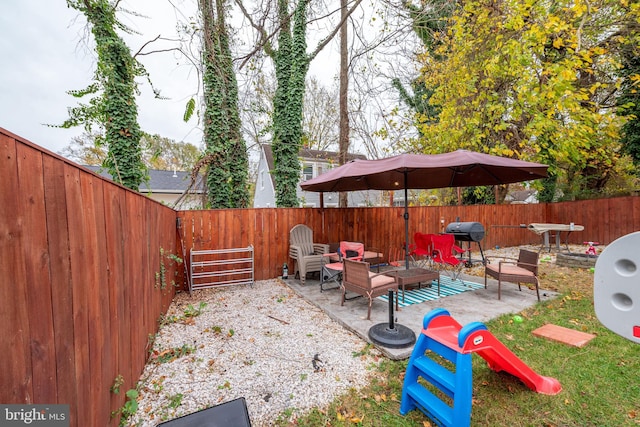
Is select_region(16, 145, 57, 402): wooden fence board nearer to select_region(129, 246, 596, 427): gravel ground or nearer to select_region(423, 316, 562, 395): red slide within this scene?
select_region(129, 246, 596, 427): gravel ground

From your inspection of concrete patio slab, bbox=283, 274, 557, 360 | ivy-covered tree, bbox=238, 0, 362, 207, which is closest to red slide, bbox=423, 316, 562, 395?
concrete patio slab, bbox=283, 274, 557, 360

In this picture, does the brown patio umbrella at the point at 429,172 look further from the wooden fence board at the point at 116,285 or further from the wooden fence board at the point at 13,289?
the wooden fence board at the point at 13,289

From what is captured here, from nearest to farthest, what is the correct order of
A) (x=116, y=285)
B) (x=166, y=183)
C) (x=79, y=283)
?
(x=79, y=283)
(x=116, y=285)
(x=166, y=183)

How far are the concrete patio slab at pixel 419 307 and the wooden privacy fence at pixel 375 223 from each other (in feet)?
5.50

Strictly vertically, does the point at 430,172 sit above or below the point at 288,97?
below

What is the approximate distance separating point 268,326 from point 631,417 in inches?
136

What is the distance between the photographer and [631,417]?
1964 millimetres

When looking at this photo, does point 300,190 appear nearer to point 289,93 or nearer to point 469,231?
point 289,93

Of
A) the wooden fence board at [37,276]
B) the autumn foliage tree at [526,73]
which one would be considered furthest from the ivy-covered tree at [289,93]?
the wooden fence board at [37,276]

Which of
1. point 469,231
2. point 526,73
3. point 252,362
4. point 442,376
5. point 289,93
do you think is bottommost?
point 252,362

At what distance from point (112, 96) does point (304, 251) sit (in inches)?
193

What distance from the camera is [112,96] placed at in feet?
16.8

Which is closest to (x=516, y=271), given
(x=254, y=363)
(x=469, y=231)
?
(x=469, y=231)

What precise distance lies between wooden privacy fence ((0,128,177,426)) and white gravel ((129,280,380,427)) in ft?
1.45
